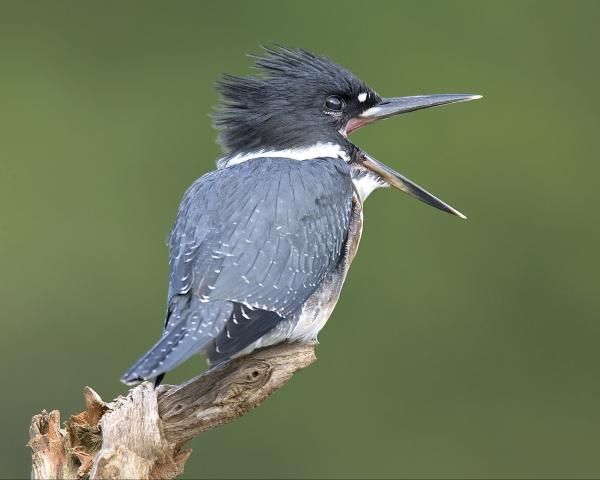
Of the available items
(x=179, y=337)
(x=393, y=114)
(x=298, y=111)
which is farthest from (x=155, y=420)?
(x=393, y=114)

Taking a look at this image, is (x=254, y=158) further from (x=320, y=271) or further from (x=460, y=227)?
(x=460, y=227)

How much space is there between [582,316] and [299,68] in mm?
3002

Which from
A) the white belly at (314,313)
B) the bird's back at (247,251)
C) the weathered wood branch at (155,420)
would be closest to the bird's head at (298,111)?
the bird's back at (247,251)

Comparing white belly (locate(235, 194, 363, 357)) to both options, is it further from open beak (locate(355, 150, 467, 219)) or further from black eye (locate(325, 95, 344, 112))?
black eye (locate(325, 95, 344, 112))

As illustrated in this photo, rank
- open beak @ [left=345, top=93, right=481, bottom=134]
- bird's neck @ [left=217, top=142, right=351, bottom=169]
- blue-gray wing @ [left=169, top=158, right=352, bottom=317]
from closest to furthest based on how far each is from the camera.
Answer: blue-gray wing @ [left=169, top=158, right=352, bottom=317] → bird's neck @ [left=217, top=142, right=351, bottom=169] → open beak @ [left=345, top=93, right=481, bottom=134]

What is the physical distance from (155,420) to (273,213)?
713 mm

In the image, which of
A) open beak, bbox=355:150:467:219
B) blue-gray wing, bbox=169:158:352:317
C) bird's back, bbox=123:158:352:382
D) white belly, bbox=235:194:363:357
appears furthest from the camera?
open beak, bbox=355:150:467:219

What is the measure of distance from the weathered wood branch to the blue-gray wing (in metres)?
0.21

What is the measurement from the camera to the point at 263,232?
149 inches

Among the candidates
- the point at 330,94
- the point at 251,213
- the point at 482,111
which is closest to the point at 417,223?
the point at 482,111

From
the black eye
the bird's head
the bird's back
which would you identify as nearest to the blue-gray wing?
the bird's back

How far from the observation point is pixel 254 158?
4.23m

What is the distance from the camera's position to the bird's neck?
166 inches

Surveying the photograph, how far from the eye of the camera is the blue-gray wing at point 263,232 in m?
3.67
